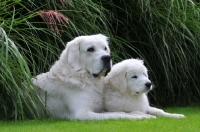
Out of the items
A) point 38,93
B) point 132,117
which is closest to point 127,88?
point 132,117

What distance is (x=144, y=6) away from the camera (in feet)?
30.5

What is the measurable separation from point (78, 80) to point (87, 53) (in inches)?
14.8

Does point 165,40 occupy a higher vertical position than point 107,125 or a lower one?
higher

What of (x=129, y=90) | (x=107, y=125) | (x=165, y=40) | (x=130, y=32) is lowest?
(x=107, y=125)

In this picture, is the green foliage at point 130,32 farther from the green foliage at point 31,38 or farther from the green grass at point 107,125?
the green grass at point 107,125

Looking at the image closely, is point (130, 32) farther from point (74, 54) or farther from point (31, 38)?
point (74, 54)

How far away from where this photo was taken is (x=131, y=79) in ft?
23.9

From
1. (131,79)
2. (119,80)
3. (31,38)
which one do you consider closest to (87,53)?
(119,80)

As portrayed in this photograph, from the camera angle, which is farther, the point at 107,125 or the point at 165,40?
the point at 165,40

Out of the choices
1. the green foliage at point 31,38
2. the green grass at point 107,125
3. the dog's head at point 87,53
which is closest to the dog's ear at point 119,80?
the dog's head at point 87,53

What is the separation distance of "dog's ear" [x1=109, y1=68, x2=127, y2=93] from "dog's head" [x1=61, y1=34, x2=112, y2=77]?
0.14 meters

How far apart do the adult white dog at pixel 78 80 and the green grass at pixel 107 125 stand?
1.47 feet

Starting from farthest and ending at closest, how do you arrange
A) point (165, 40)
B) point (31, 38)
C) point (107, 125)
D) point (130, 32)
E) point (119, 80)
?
point (130, 32), point (165, 40), point (31, 38), point (119, 80), point (107, 125)

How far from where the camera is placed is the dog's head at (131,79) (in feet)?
23.5
